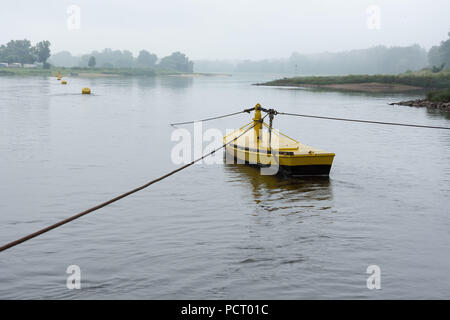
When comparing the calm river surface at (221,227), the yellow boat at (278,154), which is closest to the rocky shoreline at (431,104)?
the calm river surface at (221,227)

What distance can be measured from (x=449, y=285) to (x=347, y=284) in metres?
2.27

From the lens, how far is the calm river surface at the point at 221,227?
11.0 meters

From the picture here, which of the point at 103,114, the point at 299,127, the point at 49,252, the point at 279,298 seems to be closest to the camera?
the point at 279,298

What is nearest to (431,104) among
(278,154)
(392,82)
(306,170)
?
(306,170)

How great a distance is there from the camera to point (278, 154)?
70.6 feet

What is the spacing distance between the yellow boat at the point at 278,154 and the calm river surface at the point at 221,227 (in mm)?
614

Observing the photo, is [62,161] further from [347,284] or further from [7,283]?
[347,284]

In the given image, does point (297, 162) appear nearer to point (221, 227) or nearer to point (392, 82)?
point (221, 227)

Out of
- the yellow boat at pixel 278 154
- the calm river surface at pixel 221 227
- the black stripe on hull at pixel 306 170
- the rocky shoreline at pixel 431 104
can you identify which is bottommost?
the calm river surface at pixel 221 227

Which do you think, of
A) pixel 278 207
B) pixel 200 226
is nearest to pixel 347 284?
pixel 200 226

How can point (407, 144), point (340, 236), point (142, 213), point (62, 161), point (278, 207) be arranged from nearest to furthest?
point (340, 236)
point (142, 213)
point (278, 207)
point (62, 161)
point (407, 144)

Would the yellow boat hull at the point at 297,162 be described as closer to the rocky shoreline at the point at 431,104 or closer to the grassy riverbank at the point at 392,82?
the rocky shoreline at the point at 431,104

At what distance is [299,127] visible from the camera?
46125 mm

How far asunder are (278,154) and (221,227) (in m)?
7.10
